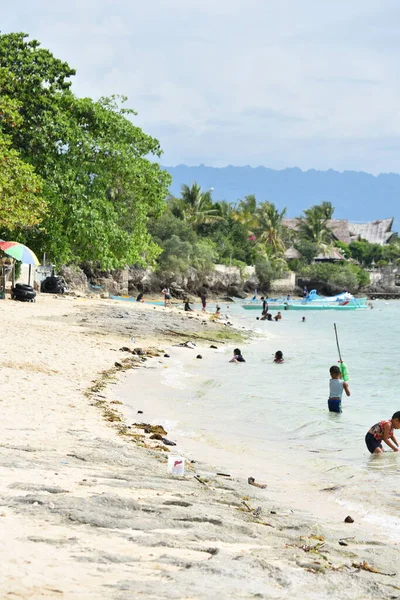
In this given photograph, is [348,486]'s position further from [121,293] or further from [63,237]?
[121,293]

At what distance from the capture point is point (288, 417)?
13.8 meters

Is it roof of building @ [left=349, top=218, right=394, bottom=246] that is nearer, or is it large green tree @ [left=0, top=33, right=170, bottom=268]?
large green tree @ [left=0, top=33, right=170, bottom=268]

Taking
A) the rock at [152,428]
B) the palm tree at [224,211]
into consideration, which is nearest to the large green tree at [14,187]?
the rock at [152,428]

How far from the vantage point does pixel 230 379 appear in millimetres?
18422

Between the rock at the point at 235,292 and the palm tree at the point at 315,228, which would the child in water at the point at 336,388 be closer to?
the rock at the point at 235,292

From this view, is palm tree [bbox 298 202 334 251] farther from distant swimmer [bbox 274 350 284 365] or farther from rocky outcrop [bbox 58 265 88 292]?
distant swimmer [bbox 274 350 284 365]

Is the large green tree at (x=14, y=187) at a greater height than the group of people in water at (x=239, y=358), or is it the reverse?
the large green tree at (x=14, y=187)

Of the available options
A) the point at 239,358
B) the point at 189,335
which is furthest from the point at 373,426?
the point at 189,335

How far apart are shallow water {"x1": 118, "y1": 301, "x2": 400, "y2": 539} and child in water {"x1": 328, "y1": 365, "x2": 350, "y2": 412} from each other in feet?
0.66

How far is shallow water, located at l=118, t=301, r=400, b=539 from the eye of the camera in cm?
888

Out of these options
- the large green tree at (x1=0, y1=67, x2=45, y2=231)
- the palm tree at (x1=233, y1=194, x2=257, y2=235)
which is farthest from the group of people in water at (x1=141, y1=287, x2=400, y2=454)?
the palm tree at (x1=233, y1=194, x2=257, y2=235)

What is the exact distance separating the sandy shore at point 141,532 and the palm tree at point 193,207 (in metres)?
65.8

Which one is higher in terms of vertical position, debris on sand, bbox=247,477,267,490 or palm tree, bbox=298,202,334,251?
palm tree, bbox=298,202,334,251

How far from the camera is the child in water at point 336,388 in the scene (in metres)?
13.7
